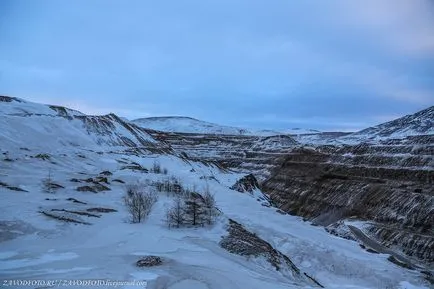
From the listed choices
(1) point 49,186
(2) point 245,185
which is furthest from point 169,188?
(2) point 245,185

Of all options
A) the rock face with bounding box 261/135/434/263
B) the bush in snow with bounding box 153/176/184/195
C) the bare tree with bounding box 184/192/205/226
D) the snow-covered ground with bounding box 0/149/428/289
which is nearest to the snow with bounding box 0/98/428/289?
the snow-covered ground with bounding box 0/149/428/289

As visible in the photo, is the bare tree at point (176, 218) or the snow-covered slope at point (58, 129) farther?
the snow-covered slope at point (58, 129)

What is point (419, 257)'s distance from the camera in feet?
136

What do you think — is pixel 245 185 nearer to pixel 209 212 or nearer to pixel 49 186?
pixel 49 186

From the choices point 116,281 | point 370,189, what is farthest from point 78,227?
point 370,189

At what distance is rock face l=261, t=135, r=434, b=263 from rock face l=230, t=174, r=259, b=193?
7412 millimetres

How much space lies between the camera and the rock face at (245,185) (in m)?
60.4

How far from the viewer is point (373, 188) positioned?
62.4 m

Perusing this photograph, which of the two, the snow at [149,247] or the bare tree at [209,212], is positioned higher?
the bare tree at [209,212]

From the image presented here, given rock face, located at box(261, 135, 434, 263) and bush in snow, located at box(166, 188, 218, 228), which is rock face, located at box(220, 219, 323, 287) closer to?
bush in snow, located at box(166, 188, 218, 228)

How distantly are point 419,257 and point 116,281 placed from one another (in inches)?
1455

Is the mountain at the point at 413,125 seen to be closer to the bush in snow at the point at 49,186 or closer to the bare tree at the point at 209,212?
the bare tree at the point at 209,212

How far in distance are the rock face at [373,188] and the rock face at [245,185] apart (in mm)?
7412

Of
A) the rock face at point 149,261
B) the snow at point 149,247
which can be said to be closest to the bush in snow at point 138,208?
the snow at point 149,247
